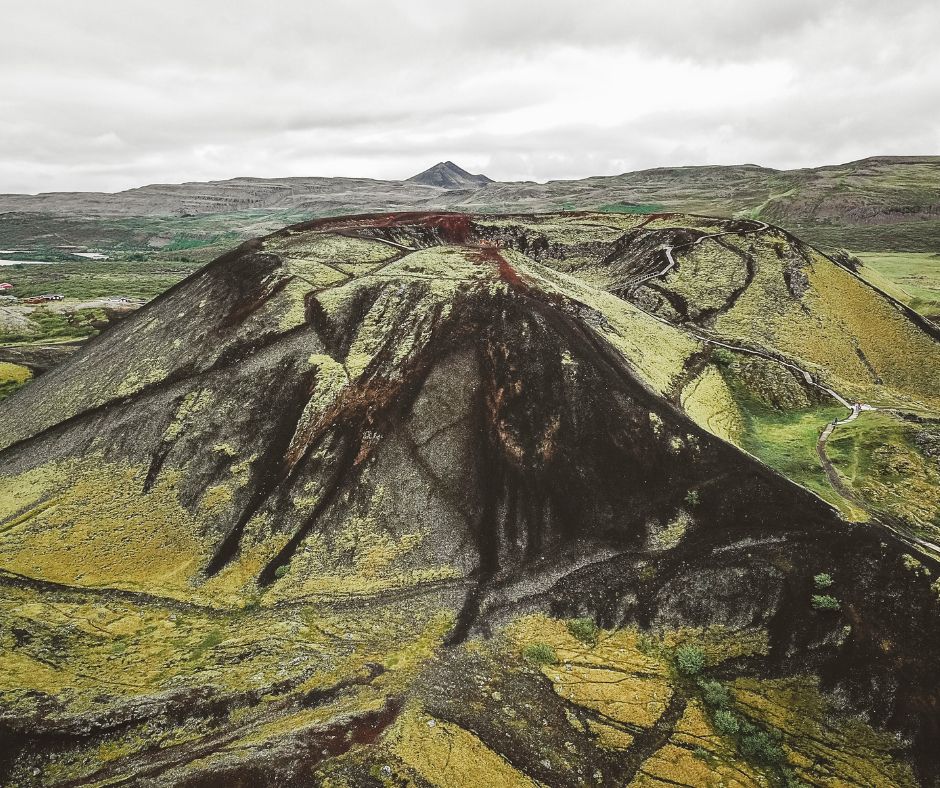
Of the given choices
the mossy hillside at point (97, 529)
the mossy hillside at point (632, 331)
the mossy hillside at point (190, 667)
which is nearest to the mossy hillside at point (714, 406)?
the mossy hillside at point (632, 331)

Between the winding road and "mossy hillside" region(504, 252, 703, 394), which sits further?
"mossy hillside" region(504, 252, 703, 394)

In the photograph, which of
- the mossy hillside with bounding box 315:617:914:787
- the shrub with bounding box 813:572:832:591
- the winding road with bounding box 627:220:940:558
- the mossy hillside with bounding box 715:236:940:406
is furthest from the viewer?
the mossy hillside with bounding box 715:236:940:406

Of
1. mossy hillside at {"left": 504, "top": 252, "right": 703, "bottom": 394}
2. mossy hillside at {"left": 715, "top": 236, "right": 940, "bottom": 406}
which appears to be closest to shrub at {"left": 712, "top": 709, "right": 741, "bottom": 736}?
mossy hillside at {"left": 504, "top": 252, "right": 703, "bottom": 394}

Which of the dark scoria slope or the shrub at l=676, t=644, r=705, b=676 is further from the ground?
the dark scoria slope

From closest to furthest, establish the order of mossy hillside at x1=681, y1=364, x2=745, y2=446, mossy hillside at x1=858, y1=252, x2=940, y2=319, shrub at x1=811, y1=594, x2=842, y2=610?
shrub at x1=811, y1=594, x2=842, y2=610, mossy hillside at x1=681, y1=364, x2=745, y2=446, mossy hillside at x1=858, y1=252, x2=940, y2=319

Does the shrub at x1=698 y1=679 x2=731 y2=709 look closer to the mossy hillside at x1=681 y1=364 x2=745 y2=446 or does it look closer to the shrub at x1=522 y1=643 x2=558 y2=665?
the shrub at x1=522 y1=643 x2=558 y2=665

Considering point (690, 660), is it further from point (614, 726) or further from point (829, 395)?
point (829, 395)

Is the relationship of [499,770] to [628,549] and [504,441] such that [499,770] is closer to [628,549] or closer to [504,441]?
[628,549]
